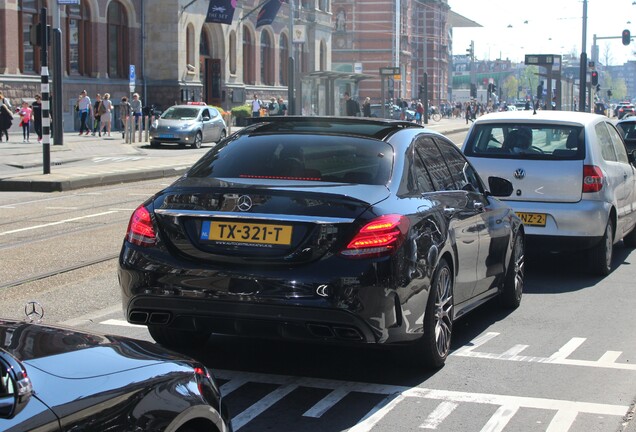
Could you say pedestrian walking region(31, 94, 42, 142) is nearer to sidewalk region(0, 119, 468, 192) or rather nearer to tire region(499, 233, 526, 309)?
sidewalk region(0, 119, 468, 192)

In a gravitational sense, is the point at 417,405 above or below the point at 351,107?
below

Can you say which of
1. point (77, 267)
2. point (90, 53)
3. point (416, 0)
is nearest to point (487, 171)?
point (77, 267)

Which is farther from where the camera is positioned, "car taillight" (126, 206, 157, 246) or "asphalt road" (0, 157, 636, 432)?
"car taillight" (126, 206, 157, 246)

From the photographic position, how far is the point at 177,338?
6738 millimetres

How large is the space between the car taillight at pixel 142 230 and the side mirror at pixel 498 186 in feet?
11.1

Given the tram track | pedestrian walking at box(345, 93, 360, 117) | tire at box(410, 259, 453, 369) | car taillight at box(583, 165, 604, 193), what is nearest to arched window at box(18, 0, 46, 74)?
pedestrian walking at box(345, 93, 360, 117)

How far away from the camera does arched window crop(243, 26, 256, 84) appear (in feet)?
193

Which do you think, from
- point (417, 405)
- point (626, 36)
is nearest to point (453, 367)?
point (417, 405)

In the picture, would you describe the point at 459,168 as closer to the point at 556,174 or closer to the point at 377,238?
the point at 377,238

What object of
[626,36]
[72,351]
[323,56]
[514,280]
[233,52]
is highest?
[626,36]

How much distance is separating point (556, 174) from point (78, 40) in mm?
35967

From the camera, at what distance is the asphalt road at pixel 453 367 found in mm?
5500

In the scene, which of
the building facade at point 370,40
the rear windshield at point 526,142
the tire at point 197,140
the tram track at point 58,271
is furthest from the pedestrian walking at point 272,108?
the rear windshield at point 526,142

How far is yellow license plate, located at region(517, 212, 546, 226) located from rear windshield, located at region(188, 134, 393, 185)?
13.3ft
